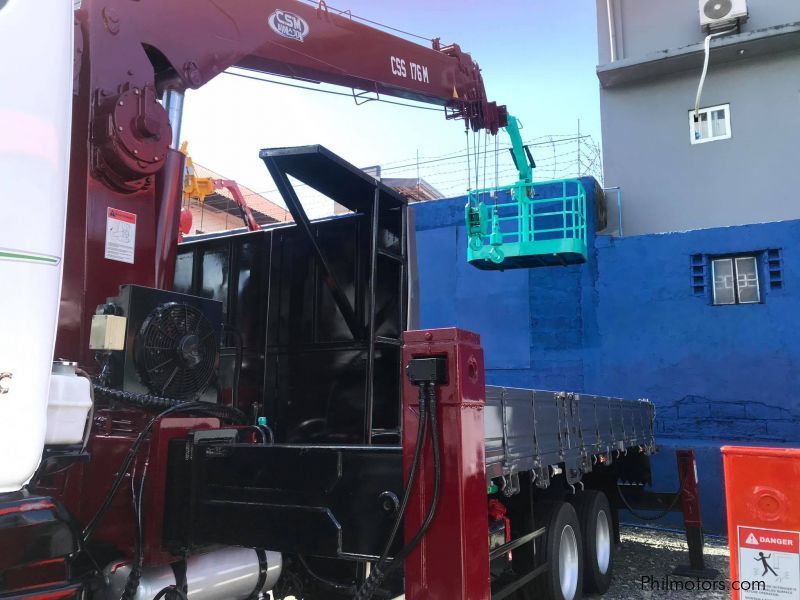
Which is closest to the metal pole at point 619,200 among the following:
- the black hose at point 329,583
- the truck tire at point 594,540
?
the truck tire at point 594,540

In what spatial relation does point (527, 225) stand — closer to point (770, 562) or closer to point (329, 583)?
point (770, 562)

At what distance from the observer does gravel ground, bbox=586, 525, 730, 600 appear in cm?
673

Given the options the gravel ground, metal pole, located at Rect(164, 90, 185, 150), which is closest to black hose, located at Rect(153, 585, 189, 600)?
metal pole, located at Rect(164, 90, 185, 150)

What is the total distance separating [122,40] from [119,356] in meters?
1.75

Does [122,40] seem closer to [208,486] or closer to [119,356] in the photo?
[119,356]

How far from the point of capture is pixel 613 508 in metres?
8.02

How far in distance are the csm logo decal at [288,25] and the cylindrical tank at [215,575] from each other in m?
3.75

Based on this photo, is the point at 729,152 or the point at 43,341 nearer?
the point at 43,341

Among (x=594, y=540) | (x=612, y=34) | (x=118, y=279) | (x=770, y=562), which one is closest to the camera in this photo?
(x=770, y=562)

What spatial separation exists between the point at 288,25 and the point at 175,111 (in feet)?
5.40

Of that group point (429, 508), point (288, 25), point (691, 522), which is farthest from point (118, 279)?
point (691, 522)

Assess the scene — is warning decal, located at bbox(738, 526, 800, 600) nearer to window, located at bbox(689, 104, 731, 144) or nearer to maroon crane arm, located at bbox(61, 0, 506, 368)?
maroon crane arm, located at bbox(61, 0, 506, 368)

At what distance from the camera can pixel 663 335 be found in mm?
11102

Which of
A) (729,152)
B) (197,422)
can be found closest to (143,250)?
(197,422)
